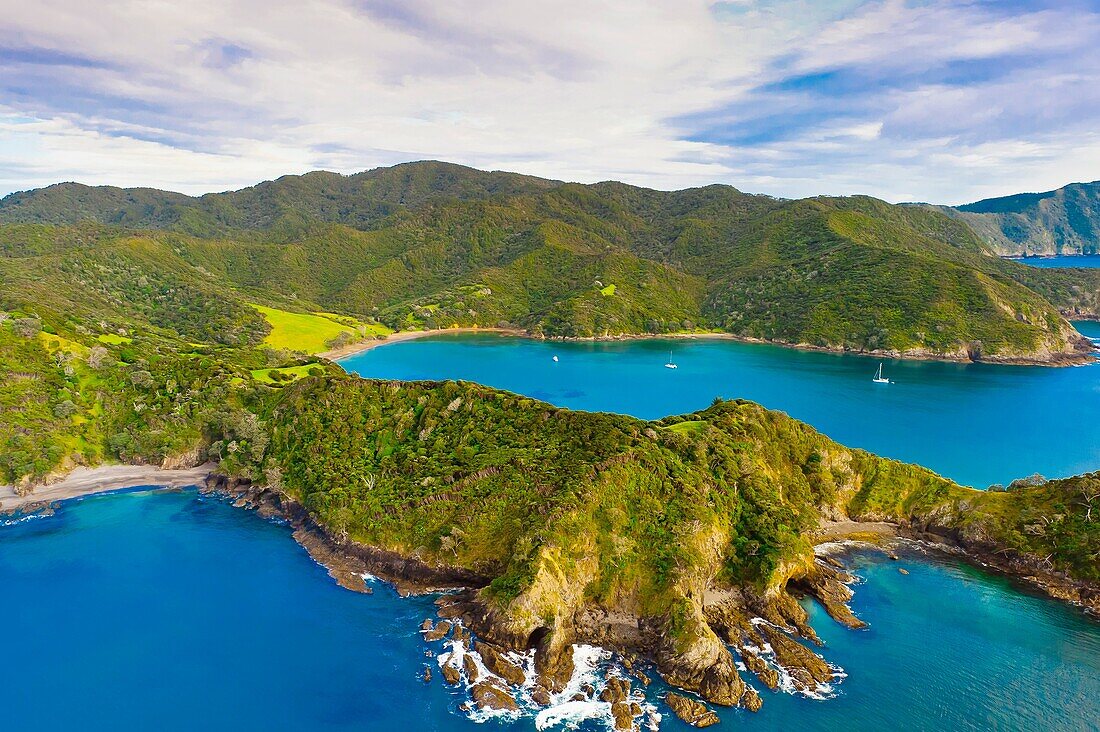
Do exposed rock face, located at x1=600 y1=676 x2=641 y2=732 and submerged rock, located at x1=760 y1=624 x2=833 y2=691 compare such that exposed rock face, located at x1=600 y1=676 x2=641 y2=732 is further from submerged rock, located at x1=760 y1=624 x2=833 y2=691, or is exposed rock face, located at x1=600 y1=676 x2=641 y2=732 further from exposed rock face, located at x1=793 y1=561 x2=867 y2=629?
exposed rock face, located at x1=793 y1=561 x2=867 y2=629

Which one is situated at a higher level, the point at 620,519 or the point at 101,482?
the point at 620,519

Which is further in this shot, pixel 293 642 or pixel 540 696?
pixel 293 642

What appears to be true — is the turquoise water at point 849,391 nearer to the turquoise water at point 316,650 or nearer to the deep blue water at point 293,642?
the deep blue water at point 293,642

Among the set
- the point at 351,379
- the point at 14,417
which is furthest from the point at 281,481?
the point at 14,417

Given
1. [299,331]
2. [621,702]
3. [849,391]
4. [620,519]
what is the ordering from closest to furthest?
[621,702]
[620,519]
[849,391]
[299,331]

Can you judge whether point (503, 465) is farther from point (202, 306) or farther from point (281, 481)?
point (202, 306)

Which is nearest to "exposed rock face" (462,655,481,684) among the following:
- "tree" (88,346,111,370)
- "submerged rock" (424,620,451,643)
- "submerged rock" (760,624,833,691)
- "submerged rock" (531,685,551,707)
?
"submerged rock" (424,620,451,643)

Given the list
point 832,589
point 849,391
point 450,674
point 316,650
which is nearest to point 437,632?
point 450,674

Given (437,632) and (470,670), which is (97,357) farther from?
(470,670)
